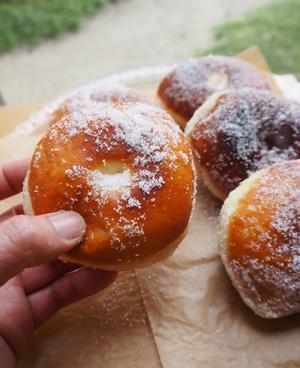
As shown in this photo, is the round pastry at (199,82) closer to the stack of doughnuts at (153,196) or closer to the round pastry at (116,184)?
the stack of doughnuts at (153,196)

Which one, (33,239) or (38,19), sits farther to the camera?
(38,19)

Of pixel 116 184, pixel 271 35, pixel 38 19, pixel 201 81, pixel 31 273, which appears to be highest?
pixel 116 184

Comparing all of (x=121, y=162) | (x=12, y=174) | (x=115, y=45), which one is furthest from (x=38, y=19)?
(x=121, y=162)

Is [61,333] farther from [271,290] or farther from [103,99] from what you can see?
[103,99]

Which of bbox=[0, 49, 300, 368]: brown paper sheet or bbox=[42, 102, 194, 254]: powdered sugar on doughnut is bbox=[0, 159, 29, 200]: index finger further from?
bbox=[0, 49, 300, 368]: brown paper sheet

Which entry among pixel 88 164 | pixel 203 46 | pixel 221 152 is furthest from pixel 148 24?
pixel 88 164

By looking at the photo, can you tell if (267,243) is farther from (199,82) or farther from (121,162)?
(199,82)

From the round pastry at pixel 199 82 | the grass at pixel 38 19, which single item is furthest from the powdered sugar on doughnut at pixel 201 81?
the grass at pixel 38 19
